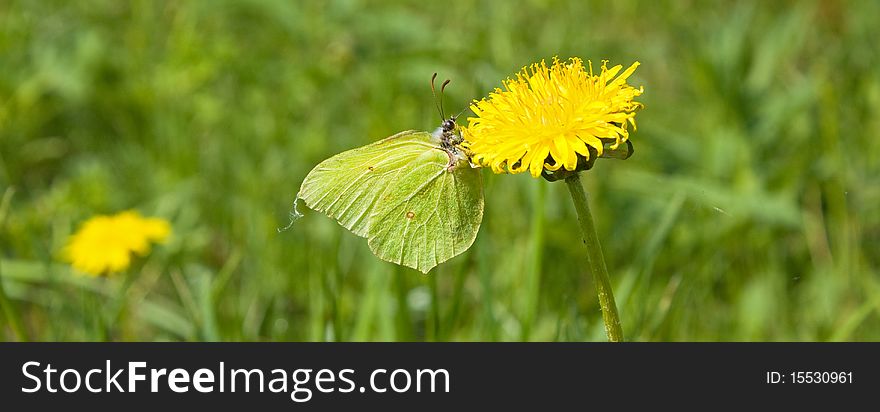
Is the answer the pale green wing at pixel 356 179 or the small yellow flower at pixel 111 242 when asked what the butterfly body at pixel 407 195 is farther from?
the small yellow flower at pixel 111 242

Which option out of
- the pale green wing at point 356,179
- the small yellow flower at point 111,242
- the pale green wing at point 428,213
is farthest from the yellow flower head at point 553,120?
the small yellow flower at point 111,242

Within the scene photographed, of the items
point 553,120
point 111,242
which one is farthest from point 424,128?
point 553,120

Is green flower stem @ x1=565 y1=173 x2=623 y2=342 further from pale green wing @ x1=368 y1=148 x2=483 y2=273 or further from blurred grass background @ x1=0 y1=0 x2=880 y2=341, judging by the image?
blurred grass background @ x1=0 y1=0 x2=880 y2=341

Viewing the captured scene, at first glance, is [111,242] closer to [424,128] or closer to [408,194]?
[424,128]
